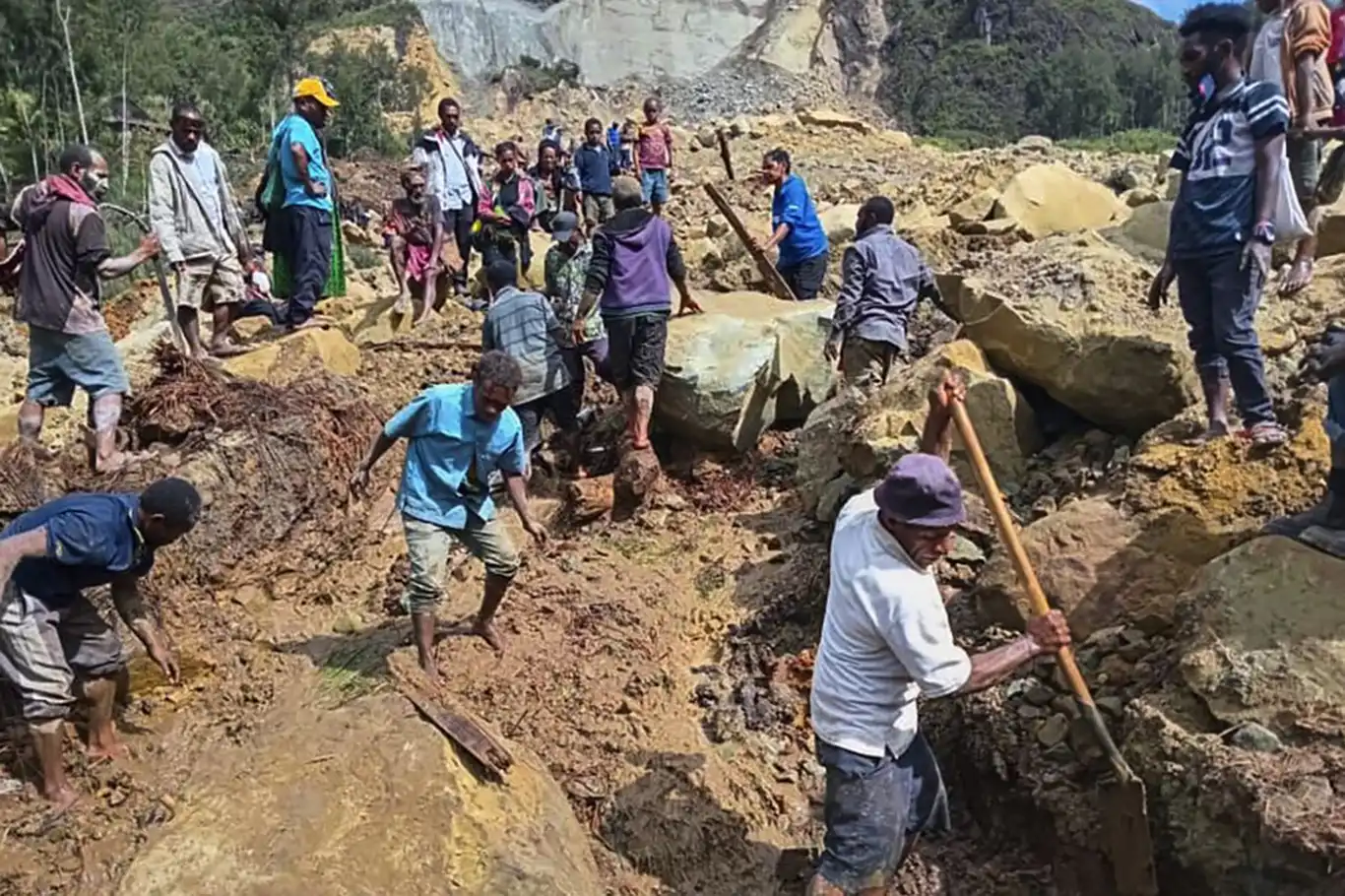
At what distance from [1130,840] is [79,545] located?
3.58m

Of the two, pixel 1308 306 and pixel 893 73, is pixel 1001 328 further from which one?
pixel 893 73

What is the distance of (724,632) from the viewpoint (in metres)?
5.61

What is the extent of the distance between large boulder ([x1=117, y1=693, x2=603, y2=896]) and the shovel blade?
1689 millimetres

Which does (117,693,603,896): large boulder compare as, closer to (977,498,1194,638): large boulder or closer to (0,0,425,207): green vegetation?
(977,498,1194,638): large boulder

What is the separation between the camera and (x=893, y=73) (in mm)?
51906

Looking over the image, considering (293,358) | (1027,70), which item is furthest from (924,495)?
(1027,70)

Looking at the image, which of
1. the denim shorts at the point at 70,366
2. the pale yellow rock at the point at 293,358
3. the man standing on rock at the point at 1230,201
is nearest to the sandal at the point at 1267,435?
the man standing on rock at the point at 1230,201

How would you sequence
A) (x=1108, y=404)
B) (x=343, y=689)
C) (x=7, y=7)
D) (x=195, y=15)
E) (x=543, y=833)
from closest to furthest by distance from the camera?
(x=543, y=833) < (x=343, y=689) < (x=1108, y=404) < (x=7, y=7) < (x=195, y=15)

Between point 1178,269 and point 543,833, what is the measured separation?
3.01 meters

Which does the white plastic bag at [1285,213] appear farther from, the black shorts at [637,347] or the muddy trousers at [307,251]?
the muddy trousers at [307,251]

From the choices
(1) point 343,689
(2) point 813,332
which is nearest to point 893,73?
(2) point 813,332

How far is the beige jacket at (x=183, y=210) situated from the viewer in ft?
21.8

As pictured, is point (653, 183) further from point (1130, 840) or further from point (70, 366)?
point (1130, 840)

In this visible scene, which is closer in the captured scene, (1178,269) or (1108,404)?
(1178,269)
